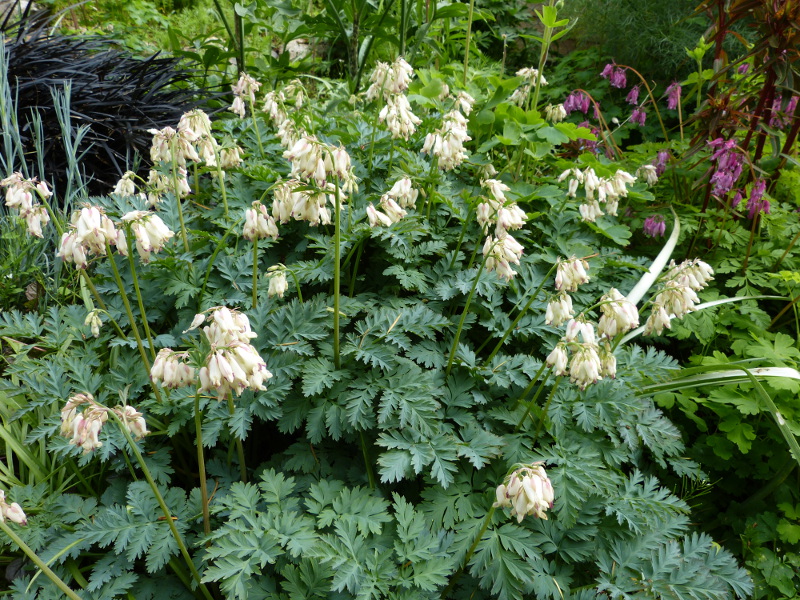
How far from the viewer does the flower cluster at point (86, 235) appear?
1.69m

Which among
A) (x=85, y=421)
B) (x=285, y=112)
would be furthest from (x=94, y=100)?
(x=85, y=421)

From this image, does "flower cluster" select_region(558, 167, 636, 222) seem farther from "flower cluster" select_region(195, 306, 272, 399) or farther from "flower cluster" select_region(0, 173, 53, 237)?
"flower cluster" select_region(0, 173, 53, 237)

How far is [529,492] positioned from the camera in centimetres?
156

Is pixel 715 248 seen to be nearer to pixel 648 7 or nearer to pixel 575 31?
pixel 648 7

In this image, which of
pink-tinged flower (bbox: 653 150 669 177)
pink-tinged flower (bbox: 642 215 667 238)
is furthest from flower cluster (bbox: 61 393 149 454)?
pink-tinged flower (bbox: 653 150 669 177)

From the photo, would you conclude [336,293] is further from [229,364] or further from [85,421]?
[85,421]

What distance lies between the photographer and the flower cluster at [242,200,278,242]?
2.12 metres

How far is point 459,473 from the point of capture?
84.2 inches

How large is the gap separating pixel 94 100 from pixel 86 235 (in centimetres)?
324

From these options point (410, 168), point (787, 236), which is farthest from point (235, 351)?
point (787, 236)

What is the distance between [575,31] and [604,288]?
5607 millimetres

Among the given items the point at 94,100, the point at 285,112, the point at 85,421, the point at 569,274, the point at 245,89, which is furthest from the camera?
the point at 94,100

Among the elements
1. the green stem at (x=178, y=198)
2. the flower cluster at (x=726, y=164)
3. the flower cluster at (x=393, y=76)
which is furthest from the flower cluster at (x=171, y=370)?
the flower cluster at (x=726, y=164)

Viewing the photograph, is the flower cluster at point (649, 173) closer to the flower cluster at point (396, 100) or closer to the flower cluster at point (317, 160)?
the flower cluster at point (396, 100)
